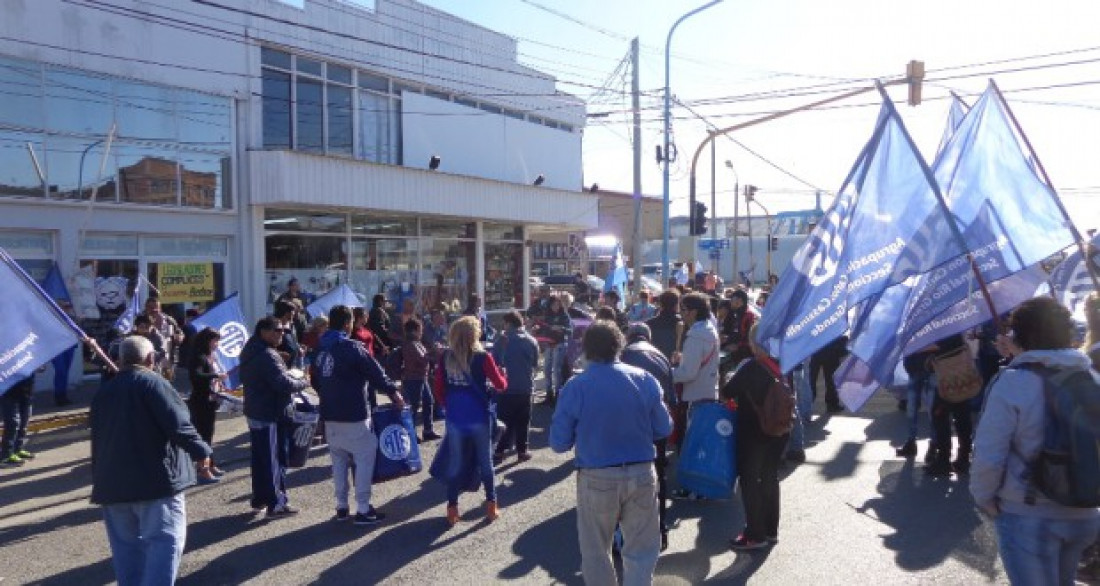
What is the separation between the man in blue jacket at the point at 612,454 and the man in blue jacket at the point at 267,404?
10.3ft

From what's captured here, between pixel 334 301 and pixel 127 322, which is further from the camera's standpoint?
pixel 334 301

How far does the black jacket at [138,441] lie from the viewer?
15.2 ft

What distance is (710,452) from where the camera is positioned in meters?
6.60

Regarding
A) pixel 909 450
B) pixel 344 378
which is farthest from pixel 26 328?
pixel 909 450

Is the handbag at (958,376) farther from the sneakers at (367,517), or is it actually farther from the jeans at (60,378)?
the jeans at (60,378)

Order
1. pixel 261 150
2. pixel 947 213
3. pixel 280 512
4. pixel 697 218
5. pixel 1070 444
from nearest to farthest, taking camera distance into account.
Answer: pixel 1070 444 < pixel 947 213 < pixel 280 512 < pixel 261 150 < pixel 697 218

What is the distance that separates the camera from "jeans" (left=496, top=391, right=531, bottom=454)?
9.11m

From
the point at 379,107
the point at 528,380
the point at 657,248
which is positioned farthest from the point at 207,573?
the point at 657,248

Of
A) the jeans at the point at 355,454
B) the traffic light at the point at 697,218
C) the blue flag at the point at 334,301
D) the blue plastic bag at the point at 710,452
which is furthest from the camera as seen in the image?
the traffic light at the point at 697,218

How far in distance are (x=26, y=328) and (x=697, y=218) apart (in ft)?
51.7

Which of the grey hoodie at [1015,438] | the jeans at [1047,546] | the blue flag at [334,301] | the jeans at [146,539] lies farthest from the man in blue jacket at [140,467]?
the blue flag at [334,301]

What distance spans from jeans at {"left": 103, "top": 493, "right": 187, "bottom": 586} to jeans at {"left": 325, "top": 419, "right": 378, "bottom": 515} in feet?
6.87

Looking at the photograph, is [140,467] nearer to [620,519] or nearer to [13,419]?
[620,519]

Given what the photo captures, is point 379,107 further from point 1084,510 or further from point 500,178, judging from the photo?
point 1084,510
